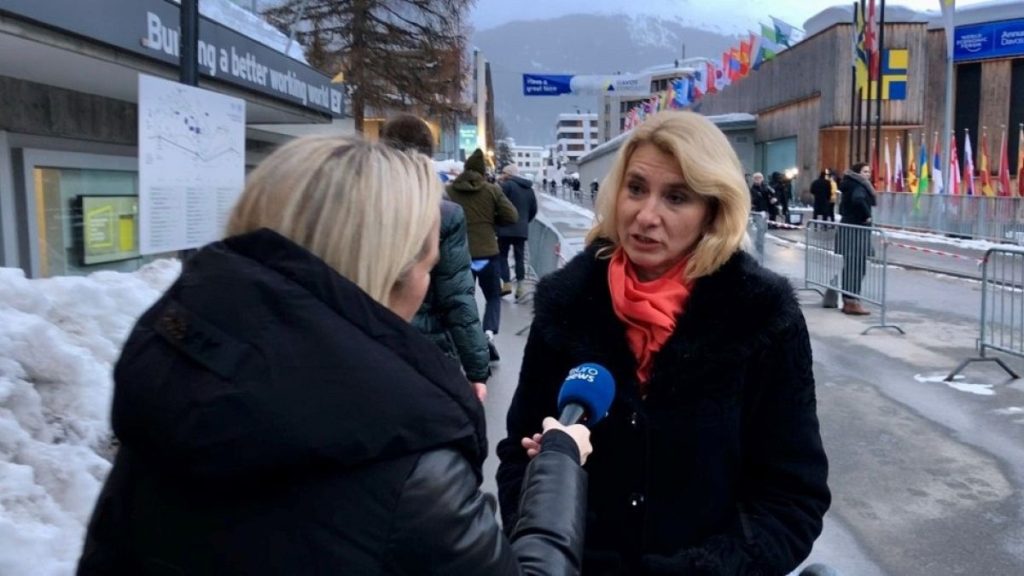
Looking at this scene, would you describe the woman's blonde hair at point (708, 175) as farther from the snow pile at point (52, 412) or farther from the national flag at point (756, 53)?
the national flag at point (756, 53)

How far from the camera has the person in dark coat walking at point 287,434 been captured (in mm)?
1131

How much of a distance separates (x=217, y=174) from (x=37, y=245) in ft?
10.9

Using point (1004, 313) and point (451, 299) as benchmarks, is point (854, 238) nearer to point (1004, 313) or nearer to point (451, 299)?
point (1004, 313)

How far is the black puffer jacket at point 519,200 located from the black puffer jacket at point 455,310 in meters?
7.24

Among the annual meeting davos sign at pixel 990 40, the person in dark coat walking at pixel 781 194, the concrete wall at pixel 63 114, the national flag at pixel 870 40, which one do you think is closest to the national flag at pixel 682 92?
the annual meeting davos sign at pixel 990 40

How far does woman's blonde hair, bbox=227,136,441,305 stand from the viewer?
4.42ft

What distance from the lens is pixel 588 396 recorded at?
6.37 ft

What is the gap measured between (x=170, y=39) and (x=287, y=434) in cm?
574

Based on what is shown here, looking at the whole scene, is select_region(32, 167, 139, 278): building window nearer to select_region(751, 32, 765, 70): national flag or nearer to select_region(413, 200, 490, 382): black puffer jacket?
select_region(413, 200, 490, 382): black puffer jacket

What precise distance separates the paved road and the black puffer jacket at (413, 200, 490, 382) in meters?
0.82

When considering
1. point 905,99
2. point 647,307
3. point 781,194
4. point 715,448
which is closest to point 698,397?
point 715,448

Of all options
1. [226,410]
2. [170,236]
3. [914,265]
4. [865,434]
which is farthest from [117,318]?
[914,265]

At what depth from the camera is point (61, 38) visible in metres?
4.95

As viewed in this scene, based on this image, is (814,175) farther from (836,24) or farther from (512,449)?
(512,449)
